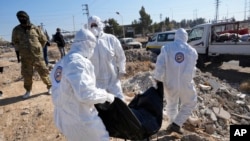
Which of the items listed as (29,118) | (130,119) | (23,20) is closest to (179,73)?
(130,119)

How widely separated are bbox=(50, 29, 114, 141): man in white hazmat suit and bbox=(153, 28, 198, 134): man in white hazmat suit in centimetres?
169

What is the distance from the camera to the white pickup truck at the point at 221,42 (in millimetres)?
10991

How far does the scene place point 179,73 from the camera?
4.21 meters

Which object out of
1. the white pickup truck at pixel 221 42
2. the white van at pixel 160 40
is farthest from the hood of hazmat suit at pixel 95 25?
the white van at pixel 160 40

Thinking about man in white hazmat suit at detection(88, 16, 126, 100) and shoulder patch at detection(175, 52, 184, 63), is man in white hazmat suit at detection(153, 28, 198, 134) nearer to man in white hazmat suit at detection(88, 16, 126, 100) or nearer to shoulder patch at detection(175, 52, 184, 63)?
shoulder patch at detection(175, 52, 184, 63)

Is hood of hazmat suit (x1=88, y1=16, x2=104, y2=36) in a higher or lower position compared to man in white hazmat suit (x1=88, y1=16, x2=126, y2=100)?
higher

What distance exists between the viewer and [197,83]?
856 cm

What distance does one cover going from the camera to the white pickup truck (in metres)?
11.0

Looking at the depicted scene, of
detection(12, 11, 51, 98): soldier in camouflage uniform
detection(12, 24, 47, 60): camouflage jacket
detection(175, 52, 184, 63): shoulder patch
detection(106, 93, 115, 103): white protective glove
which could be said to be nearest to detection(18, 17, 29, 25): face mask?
detection(12, 11, 51, 98): soldier in camouflage uniform

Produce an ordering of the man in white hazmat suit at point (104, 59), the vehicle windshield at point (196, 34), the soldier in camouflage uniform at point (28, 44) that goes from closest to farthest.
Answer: the man in white hazmat suit at point (104, 59)
the soldier in camouflage uniform at point (28, 44)
the vehicle windshield at point (196, 34)

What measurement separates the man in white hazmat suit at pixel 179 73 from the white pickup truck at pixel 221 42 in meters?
7.54

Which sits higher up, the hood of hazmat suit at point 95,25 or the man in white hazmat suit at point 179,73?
the hood of hazmat suit at point 95,25

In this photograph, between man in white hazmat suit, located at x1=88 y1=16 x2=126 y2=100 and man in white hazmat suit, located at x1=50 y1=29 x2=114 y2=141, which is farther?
man in white hazmat suit, located at x1=88 y1=16 x2=126 y2=100

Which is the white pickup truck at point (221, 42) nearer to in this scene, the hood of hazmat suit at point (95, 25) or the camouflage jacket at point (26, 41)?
the hood of hazmat suit at point (95, 25)
